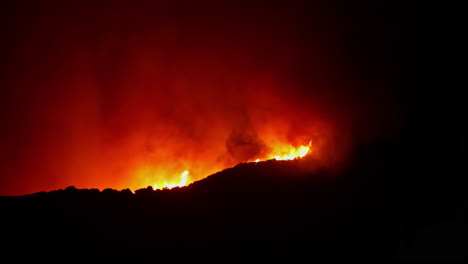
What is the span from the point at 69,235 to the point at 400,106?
76.5ft

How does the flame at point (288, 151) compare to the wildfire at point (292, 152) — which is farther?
the flame at point (288, 151)

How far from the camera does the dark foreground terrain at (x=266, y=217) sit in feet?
53.5

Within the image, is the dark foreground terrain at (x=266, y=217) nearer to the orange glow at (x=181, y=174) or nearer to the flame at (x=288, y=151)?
the flame at (x=288, y=151)

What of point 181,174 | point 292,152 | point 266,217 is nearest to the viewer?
point 266,217

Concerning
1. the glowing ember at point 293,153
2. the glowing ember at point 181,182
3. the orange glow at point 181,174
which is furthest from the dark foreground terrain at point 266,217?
the glowing ember at point 181,182

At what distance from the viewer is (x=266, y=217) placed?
59.5ft

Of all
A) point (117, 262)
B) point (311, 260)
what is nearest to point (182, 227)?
point (117, 262)

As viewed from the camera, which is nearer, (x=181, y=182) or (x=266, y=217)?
(x=266, y=217)

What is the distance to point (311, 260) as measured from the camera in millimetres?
16469

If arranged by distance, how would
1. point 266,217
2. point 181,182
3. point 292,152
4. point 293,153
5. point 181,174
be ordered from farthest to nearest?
point 181,174 → point 181,182 → point 292,152 → point 293,153 → point 266,217

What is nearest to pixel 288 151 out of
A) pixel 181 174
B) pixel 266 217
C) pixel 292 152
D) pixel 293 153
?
pixel 292 152

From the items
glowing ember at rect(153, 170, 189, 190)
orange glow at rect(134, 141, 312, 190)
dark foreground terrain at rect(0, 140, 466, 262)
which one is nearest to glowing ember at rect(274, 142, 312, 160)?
orange glow at rect(134, 141, 312, 190)

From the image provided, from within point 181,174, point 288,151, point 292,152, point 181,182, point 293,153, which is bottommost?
point 181,182

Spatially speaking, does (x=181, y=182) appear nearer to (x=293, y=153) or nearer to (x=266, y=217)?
(x=293, y=153)
